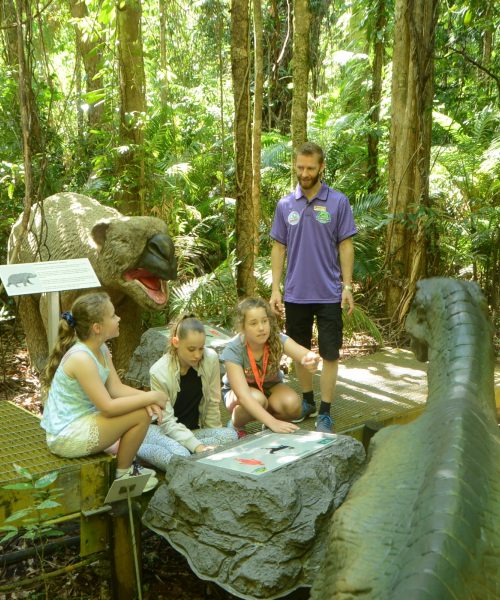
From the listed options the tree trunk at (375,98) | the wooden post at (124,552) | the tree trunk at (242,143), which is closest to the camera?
the wooden post at (124,552)

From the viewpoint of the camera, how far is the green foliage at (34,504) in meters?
2.67

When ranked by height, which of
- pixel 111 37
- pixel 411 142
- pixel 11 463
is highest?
pixel 111 37

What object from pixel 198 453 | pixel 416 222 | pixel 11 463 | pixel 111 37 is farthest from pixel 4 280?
pixel 416 222

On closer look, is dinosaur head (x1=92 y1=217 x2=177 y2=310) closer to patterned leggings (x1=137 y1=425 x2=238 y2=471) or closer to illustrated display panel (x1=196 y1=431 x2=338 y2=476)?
patterned leggings (x1=137 y1=425 x2=238 y2=471)

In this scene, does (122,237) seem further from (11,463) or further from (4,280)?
(11,463)

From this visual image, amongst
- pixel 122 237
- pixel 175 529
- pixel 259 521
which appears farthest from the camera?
pixel 122 237

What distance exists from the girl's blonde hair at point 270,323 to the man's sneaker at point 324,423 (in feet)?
1.66

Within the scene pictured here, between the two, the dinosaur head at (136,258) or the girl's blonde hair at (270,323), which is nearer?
the girl's blonde hair at (270,323)

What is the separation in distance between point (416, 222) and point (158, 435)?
491 centimetres

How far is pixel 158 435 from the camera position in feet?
12.4

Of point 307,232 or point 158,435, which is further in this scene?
point 307,232

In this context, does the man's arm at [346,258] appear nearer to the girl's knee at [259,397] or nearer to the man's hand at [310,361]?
the man's hand at [310,361]

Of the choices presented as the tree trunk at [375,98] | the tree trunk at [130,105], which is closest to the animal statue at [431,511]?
the tree trunk at [130,105]

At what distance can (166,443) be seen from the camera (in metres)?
3.70
